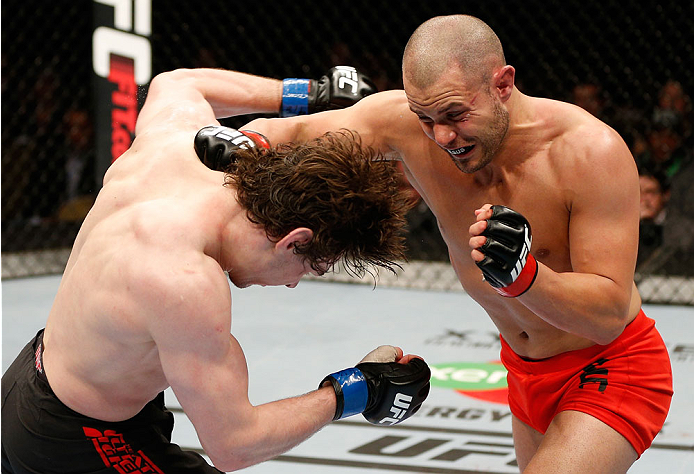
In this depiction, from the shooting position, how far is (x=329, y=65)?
6.20 metres

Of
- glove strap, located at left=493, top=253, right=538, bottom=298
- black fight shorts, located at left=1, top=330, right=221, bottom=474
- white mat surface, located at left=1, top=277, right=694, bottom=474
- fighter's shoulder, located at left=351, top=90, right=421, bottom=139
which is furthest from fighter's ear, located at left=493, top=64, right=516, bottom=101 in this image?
white mat surface, located at left=1, top=277, right=694, bottom=474

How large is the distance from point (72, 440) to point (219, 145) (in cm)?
56

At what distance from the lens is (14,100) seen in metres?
6.12

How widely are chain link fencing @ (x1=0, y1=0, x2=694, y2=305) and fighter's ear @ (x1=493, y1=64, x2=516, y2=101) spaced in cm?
341

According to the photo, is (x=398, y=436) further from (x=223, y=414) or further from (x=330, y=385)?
(x=223, y=414)

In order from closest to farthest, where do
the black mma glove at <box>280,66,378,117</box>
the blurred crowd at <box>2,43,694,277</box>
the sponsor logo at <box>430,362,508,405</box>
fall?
the black mma glove at <box>280,66,378,117</box>
the sponsor logo at <box>430,362,508,405</box>
the blurred crowd at <box>2,43,694,277</box>

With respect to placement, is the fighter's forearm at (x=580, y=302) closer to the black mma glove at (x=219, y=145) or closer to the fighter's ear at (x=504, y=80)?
the fighter's ear at (x=504, y=80)

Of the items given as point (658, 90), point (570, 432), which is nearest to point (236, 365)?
point (570, 432)

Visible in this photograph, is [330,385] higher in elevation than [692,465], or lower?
higher

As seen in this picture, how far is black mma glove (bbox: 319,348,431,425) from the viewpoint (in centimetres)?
147

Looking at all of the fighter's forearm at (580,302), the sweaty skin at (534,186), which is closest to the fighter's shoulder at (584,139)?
the sweaty skin at (534,186)

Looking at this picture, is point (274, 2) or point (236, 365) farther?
point (274, 2)

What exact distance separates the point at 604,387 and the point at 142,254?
36.6 inches

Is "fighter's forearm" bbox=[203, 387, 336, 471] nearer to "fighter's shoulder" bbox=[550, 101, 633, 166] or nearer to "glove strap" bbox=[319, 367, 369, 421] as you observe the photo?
"glove strap" bbox=[319, 367, 369, 421]
